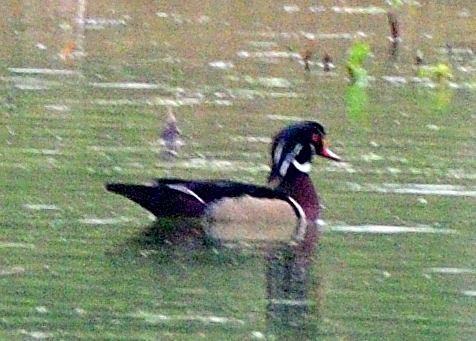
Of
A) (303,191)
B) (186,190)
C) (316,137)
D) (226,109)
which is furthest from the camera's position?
(226,109)

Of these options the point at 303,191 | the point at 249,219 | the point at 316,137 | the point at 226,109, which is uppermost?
the point at 316,137

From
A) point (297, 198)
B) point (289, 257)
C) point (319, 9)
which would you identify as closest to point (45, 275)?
point (289, 257)

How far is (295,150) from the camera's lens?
47.6ft

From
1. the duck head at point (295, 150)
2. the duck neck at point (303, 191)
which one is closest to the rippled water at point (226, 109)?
the duck neck at point (303, 191)

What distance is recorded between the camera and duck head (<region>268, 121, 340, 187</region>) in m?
14.5

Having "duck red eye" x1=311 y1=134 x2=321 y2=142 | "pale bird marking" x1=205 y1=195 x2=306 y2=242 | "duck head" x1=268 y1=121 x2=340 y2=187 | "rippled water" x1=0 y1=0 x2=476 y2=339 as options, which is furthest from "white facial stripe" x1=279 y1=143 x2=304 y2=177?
"pale bird marking" x1=205 y1=195 x2=306 y2=242

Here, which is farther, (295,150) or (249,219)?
(295,150)

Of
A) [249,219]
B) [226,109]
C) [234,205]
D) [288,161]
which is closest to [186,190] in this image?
[234,205]

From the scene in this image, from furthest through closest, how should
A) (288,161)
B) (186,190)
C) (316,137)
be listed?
(316,137) < (288,161) < (186,190)

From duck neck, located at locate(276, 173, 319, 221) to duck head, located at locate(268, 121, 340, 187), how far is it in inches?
1.7

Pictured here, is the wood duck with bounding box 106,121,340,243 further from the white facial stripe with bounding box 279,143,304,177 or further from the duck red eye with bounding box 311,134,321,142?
the duck red eye with bounding box 311,134,321,142

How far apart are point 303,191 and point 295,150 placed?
497 mm

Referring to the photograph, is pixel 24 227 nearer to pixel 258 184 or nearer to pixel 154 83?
pixel 258 184

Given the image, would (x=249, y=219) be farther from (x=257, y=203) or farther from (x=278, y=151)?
(x=278, y=151)
